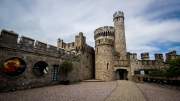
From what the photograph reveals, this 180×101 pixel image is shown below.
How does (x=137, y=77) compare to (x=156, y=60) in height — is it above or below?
below

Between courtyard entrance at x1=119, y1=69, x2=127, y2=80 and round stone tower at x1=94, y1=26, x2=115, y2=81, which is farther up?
round stone tower at x1=94, y1=26, x2=115, y2=81

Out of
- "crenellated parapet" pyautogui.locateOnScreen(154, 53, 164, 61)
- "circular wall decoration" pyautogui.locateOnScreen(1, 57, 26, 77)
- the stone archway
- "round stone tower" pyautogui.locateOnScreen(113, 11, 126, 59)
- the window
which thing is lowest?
the stone archway

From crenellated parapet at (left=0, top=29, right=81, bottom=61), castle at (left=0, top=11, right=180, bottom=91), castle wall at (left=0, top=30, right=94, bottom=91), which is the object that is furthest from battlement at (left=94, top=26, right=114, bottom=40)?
crenellated parapet at (left=0, top=29, right=81, bottom=61)

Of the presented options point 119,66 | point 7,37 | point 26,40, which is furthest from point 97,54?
point 7,37

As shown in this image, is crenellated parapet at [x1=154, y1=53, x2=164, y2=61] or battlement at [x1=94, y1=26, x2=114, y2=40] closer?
crenellated parapet at [x1=154, y1=53, x2=164, y2=61]

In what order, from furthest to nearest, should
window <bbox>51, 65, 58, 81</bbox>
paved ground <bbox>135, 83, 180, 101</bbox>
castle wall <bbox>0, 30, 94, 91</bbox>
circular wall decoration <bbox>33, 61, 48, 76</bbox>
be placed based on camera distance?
window <bbox>51, 65, 58, 81</bbox>, circular wall decoration <bbox>33, 61, 48, 76</bbox>, castle wall <bbox>0, 30, 94, 91</bbox>, paved ground <bbox>135, 83, 180, 101</bbox>

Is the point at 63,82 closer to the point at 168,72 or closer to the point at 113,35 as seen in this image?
the point at 168,72

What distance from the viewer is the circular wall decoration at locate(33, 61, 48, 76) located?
439 inches

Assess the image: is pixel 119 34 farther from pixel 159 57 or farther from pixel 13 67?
pixel 13 67

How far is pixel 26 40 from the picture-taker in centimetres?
1062

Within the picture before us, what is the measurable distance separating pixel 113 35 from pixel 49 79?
2488 centimetres

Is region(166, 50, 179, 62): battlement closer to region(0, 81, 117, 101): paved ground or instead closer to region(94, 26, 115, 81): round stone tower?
region(94, 26, 115, 81): round stone tower

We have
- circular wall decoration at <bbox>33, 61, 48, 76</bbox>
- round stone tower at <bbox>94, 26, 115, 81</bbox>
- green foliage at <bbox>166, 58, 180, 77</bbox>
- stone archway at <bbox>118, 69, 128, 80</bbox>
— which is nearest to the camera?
green foliage at <bbox>166, 58, 180, 77</bbox>

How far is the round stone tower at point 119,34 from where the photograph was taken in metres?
29.5
